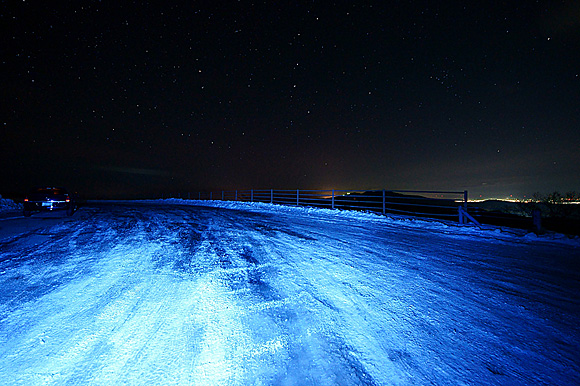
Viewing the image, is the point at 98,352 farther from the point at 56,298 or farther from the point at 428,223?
the point at 428,223

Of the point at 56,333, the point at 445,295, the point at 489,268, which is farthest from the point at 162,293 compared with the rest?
the point at 489,268

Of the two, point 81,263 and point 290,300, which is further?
point 81,263

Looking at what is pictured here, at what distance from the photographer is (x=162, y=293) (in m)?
3.04

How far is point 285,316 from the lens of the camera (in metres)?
2.53

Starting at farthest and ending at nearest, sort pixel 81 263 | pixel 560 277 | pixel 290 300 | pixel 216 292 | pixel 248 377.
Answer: pixel 81 263, pixel 560 277, pixel 216 292, pixel 290 300, pixel 248 377

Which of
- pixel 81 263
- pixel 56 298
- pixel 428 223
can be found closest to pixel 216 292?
pixel 56 298

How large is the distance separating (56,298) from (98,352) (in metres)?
1.52

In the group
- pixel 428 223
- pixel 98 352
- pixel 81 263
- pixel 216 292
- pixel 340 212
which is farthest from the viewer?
pixel 340 212

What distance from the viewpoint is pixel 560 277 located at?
3.75 m

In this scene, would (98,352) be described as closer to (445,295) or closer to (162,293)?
(162,293)

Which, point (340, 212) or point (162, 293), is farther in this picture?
point (340, 212)

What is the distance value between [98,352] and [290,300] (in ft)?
5.85

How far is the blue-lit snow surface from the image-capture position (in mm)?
1794

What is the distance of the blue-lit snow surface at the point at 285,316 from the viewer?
5.89 ft
